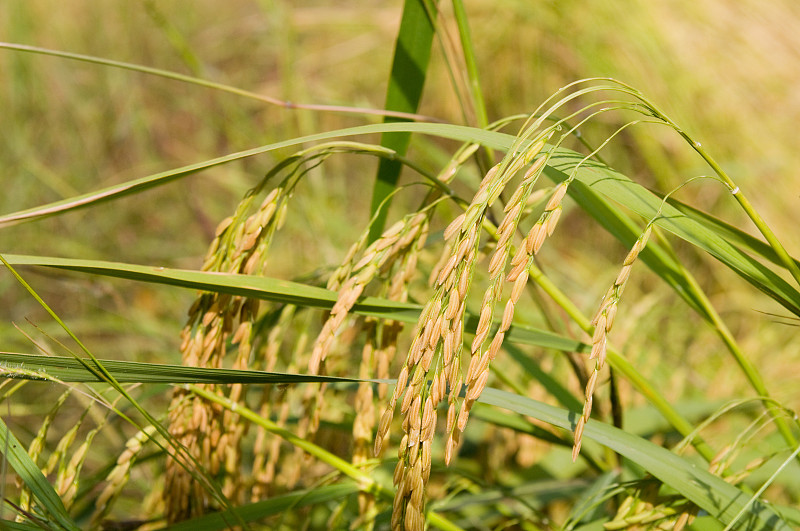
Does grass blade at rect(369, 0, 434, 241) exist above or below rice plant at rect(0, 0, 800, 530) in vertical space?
above

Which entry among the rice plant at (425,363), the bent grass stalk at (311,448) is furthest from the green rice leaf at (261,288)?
the bent grass stalk at (311,448)

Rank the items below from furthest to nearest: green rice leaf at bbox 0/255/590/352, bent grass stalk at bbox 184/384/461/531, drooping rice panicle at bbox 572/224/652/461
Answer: bent grass stalk at bbox 184/384/461/531 < green rice leaf at bbox 0/255/590/352 < drooping rice panicle at bbox 572/224/652/461

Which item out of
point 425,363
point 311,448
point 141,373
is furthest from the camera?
point 311,448

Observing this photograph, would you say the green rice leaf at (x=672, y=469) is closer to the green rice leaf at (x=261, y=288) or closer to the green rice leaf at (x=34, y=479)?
the green rice leaf at (x=261, y=288)

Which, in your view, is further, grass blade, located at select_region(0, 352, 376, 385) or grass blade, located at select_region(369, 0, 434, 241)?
grass blade, located at select_region(369, 0, 434, 241)

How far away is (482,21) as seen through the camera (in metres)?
2.52

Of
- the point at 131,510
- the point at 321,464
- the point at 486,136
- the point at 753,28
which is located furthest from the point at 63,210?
the point at 753,28

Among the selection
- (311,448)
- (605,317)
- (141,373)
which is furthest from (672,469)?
(141,373)

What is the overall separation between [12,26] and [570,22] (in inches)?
74.3

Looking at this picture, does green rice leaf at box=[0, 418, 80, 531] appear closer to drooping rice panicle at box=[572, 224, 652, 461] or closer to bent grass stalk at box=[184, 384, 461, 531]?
bent grass stalk at box=[184, 384, 461, 531]

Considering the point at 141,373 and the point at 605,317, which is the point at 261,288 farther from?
the point at 605,317

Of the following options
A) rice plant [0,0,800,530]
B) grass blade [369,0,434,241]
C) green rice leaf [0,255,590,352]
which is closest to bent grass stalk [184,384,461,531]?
rice plant [0,0,800,530]

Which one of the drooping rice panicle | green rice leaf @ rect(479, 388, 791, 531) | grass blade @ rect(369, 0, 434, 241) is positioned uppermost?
grass blade @ rect(369, 0, 434, 241)

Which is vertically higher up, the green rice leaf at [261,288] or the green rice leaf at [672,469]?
the green rice leaf at [261,288]
